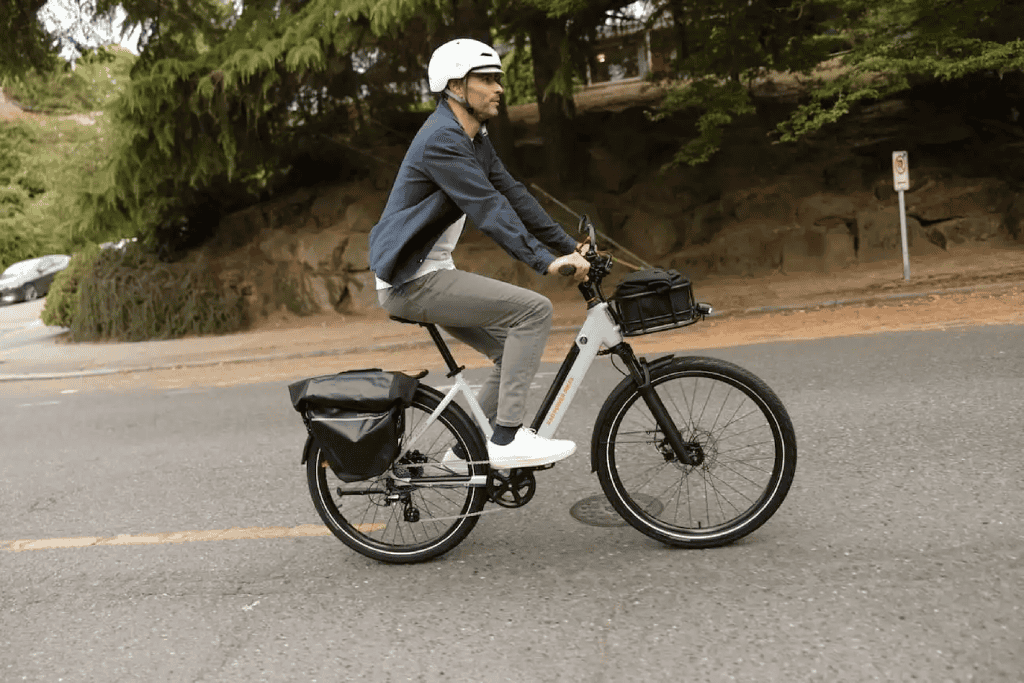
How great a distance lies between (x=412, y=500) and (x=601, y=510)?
1007 mm

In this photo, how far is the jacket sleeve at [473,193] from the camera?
372 cm

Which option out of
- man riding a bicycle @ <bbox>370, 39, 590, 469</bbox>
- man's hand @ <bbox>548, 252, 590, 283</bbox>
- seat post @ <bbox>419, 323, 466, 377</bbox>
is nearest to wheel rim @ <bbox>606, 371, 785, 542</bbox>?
man riding a bicycle @ <bbox>370, 39, 590, 469</bbox>

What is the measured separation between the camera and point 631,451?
159 inches

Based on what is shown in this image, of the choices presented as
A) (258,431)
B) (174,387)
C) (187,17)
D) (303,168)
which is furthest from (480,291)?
(303,168)

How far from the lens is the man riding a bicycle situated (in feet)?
12.3

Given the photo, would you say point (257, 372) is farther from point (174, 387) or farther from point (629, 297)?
point (629, 297)

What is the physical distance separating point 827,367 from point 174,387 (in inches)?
293

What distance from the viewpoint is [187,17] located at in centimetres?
1460

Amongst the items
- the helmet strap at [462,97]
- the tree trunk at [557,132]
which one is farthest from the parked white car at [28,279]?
the helmet strap at [462,97]

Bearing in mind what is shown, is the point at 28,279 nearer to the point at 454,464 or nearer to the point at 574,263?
the point at 454,464

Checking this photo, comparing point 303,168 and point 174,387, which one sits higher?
point 303,168

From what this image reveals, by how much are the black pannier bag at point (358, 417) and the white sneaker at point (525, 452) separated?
435mm

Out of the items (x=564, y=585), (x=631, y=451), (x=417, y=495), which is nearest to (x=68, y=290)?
(x=417, y=495)

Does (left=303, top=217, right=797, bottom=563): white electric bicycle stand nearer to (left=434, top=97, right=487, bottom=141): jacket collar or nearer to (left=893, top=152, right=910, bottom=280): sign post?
(left=434, top=97, right=487, bottom=141): jacket collar
